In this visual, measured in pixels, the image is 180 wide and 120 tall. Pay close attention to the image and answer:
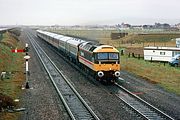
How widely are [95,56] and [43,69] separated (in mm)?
11136

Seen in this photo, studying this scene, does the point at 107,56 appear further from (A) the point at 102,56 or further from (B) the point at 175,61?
(B) the point at 175,61

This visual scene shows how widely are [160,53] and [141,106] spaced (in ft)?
104

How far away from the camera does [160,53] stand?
51.1 metres

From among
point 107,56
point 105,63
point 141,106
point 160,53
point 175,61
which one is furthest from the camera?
point 160,53

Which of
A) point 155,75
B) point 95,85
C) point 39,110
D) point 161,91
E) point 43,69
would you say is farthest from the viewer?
point 43,69

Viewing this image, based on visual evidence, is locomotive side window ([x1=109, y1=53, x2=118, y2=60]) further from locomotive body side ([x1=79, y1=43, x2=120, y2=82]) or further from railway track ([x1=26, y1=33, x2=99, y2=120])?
railway track ([x1=26, y1=33, x2=99, y2=120])

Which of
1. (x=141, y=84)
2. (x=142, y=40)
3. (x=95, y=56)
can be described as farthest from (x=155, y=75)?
→ (x=142, y=40)

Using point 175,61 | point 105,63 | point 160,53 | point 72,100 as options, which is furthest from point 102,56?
point 160,53

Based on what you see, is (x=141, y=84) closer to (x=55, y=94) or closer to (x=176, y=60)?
(x=55, y=94)

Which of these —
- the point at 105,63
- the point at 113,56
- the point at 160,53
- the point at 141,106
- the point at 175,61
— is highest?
the point at 113,56

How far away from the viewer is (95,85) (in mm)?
28188

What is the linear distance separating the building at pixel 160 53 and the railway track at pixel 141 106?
26309 mm

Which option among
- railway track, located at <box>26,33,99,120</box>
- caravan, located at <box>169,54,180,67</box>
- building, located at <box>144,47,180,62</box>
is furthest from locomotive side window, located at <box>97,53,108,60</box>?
building, located at <box>144,47,180,62</box>

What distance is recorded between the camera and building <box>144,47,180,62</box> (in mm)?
50469
